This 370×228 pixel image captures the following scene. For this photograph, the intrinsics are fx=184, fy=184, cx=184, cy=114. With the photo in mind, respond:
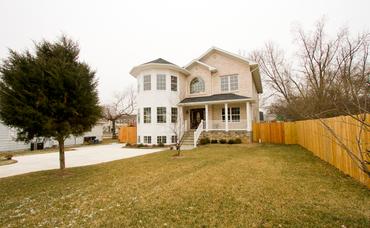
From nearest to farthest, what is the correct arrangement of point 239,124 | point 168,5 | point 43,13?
point 43,13 → point 239,124 → point 168,5

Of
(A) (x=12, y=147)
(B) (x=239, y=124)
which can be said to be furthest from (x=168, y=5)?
(A) (x=12, y=147)

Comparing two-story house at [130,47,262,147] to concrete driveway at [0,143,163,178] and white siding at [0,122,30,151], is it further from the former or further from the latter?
white siding at [0,122,30,151]

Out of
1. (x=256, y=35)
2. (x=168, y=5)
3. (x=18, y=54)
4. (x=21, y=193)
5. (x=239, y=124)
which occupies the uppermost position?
(x=256, y=35)

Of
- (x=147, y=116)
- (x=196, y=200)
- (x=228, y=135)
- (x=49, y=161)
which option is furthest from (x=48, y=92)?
(x=228, y=135)

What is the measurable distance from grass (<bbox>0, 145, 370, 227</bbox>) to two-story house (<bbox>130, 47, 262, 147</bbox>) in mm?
10290

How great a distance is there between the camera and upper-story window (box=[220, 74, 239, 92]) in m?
18.4

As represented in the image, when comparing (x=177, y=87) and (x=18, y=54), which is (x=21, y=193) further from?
(x=177, y=87)

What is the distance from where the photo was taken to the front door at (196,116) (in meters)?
19.4

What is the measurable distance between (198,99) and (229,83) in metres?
3.59

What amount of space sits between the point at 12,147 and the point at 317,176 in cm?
2553

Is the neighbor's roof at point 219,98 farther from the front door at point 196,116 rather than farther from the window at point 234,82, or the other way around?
the front door at point 196,116

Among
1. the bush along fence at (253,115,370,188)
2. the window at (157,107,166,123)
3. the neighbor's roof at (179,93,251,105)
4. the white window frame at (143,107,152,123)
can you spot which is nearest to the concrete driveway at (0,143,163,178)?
the white window frame at (143,107,152,123)

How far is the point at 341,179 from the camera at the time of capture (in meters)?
5.48

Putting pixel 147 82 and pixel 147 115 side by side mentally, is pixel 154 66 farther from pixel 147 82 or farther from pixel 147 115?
pixel 147 115
